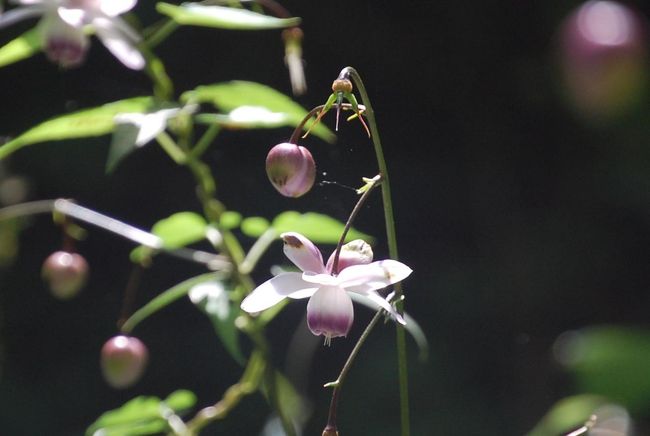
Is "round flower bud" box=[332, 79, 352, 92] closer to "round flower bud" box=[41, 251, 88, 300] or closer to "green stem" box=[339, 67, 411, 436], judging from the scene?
"green stem" box=[339, 67, 411, 436]

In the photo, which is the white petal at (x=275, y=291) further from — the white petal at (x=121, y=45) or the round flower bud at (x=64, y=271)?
the round flower bud at (x=64, y=271)

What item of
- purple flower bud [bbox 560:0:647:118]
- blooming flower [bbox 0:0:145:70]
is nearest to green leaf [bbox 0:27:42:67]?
blooming flower [bbox 0:0:145:70]

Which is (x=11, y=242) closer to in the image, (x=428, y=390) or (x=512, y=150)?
(x=428, y=390)

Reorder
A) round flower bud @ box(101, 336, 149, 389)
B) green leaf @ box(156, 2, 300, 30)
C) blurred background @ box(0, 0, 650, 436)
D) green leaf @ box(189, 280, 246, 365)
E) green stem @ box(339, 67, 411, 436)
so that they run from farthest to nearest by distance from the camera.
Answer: blurred background @ box(0, 0, 650, 436) → round flower bud @ box(101, 336, 149, 389) → green leaf @ box(189, 280, 246, 365) → green leaf @ box(156, 2, 300, 30) → green stem @ box(339, 67, 411, 436)

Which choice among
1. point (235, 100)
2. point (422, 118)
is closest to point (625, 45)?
point (235, 100)

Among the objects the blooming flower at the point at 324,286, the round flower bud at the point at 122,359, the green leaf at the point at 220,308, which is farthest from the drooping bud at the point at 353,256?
the round flower bud at the point at 122,359

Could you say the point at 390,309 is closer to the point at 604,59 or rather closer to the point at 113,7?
the point at 604,59

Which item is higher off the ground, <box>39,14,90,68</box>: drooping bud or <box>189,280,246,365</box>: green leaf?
<box>39,14,90,68</box>: drooping bud
